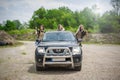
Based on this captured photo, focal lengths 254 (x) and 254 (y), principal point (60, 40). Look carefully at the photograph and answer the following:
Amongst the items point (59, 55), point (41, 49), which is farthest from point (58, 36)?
point (59, 55)

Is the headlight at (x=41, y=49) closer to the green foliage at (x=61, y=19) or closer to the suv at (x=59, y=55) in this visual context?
the suv at (x=59, y=55)

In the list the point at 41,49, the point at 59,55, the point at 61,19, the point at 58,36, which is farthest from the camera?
the point at 61,19

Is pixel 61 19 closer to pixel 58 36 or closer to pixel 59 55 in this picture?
pixel 58 36

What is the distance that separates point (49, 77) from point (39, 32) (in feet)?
34.6

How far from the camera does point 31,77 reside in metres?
8.36

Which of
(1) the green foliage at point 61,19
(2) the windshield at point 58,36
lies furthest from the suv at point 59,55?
(1) the green foliage at point 61,19

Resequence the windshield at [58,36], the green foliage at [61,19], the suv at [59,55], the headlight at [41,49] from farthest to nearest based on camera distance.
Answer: the green foliage at [61,19] → the windshield at [58,36] → the headlight at [41,49] → the suv at [59,55]

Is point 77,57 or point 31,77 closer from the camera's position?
point 31,77

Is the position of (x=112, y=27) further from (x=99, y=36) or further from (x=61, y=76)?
(x=61, y=76)

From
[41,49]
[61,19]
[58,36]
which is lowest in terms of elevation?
[41,49]

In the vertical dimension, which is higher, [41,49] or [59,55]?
[41,49]

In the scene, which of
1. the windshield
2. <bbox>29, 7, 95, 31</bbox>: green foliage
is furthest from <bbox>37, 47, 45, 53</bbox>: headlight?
<bbox>29, 7, 95, 31</bbox>: green foliage

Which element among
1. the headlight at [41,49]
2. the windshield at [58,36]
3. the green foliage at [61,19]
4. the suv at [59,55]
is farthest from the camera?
the green foliage at [61,19]

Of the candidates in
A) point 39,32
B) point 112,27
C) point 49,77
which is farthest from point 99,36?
point 49,77
